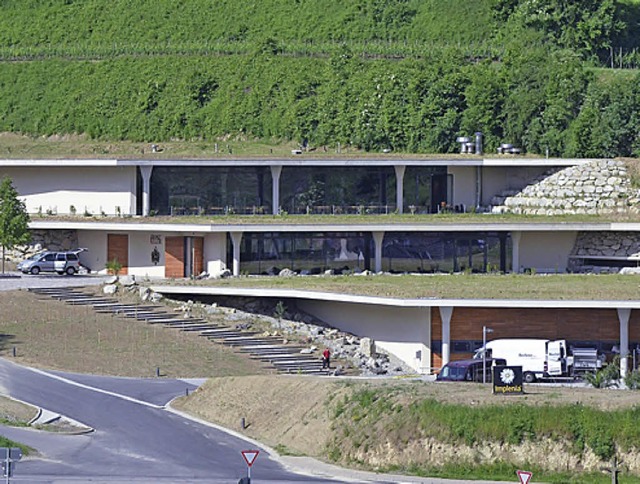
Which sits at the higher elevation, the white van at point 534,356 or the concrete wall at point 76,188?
the concrete wall at point 76,188

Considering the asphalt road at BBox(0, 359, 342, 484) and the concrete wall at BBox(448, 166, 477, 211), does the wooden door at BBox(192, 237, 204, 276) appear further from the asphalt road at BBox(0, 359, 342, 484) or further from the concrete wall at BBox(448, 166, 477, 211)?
the asphalt road at BBox(0, 359, 342, 484)

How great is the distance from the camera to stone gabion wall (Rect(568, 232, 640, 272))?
75.9 metres

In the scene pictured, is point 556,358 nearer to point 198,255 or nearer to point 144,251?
point 198,255

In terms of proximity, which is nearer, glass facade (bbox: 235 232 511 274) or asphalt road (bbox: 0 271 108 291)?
asphalt road (bbox: 0 271 108 291)

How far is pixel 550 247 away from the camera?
77500mm

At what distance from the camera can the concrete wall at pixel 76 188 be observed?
8031 cm

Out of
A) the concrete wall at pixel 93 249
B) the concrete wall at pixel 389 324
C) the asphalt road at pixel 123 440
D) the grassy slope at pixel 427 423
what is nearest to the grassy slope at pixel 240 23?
the concrete wall at pixel 93 249

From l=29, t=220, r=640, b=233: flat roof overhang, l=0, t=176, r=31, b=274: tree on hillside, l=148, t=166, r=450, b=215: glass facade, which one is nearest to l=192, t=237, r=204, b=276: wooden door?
l=29, t=220, r=640, b=233: flat roof overhang

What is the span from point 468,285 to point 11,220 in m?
22.2

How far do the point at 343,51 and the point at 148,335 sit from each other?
120ft

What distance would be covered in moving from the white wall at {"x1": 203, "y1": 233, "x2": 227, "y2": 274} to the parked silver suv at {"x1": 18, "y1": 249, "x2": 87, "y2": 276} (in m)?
6.36

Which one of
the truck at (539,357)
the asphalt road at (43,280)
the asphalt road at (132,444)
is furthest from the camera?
the asphalt road at (43,280)

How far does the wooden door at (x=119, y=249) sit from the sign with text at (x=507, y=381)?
32907 millimetres

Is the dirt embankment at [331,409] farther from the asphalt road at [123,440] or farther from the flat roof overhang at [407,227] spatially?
the flat roof overhang at [407,227]
